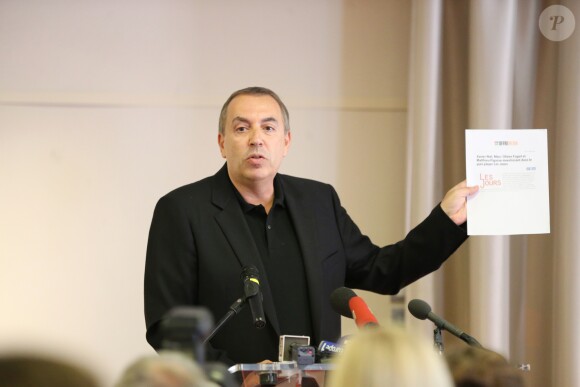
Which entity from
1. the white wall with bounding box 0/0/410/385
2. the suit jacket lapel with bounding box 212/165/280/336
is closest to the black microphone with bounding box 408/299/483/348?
the suit jacket lapel with bounding box 212/165/280/336

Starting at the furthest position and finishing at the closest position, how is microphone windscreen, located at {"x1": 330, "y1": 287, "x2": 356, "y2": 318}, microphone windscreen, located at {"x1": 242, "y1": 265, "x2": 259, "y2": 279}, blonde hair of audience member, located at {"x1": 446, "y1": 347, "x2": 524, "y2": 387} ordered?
microphone windscreen, located at {"x1": 242, "y1": 265, "x2": 259, "y2": 279}, microphone windscreen, located at {"x1": 330, "y1": 287, "x2": 356, "y2": 318}, blonde hair of audience member, located at {"x1": 446, "y1": 347, "x2": 524, "y2": 387}

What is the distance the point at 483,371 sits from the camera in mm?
1536

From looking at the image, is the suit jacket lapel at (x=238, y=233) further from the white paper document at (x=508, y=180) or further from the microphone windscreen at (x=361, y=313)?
the microphone windscreen at (x=361, y=313)

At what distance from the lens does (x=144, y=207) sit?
4980mm

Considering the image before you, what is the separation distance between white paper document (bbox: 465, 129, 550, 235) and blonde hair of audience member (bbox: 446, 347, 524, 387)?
5.54 feet

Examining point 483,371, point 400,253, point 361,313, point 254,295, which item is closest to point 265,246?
point 400,253

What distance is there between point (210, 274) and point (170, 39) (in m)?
2.11

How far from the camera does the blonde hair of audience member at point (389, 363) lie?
1.29 metres

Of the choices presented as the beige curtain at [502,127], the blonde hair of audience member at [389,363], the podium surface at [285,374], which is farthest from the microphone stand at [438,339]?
the beige curtain at [502,127]

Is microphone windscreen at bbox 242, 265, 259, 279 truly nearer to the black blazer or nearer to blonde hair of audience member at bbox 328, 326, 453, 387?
the black blazer

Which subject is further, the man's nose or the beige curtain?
the beige curtain

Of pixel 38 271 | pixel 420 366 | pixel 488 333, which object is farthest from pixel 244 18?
pixel 420 366

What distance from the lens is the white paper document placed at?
319cm

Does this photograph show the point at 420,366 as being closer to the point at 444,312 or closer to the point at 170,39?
the point at 444,312
